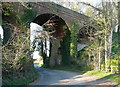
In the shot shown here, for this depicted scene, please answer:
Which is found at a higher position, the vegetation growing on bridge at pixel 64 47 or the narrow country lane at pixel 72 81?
the vegetation growing on bridge at pixel 64 47

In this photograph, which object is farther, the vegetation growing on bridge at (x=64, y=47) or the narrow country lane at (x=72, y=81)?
the narrow country lane at (x=72, y=81)

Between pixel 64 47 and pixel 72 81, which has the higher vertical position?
pixel 64 47

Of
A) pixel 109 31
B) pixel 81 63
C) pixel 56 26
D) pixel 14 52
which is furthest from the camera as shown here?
pixel 56 26

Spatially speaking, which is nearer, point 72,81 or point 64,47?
point 72,81

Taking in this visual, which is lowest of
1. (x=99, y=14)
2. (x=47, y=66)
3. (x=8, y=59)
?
→ (x=47, y=66)

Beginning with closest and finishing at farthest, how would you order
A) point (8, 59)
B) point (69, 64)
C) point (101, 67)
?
point (8, 59), point (101, 67), point (69, 64)

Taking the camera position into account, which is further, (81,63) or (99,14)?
(81,63)

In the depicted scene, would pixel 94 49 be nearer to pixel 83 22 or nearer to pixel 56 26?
pixel 83 22

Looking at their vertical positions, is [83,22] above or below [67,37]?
above

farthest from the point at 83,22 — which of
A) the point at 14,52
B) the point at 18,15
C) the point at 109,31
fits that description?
the point at 14,52

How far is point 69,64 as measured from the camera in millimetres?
19219

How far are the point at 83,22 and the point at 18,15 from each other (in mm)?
10218

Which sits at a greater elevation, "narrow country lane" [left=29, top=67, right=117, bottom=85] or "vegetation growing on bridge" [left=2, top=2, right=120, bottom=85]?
"vegetation growing on bridge" [left=2, top=2, right=120, bottom=85]

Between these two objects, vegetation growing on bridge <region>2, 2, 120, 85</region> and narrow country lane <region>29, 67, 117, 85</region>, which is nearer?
vegetation growing on bridge <region>2, 2, 120, 85</region>
